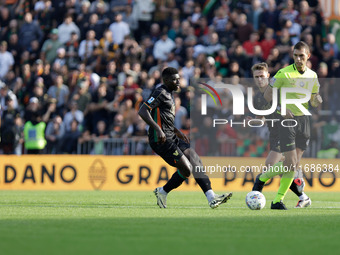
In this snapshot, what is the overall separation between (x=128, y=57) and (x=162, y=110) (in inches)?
412

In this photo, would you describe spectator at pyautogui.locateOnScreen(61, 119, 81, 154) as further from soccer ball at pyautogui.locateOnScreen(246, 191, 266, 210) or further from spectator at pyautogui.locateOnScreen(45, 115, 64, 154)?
soccer ball at pyautogui.locateOnScreen(246, 191, 266, 210)

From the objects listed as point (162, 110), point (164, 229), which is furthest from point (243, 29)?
point (164, 229)

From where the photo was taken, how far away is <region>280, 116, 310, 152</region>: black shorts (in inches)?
467

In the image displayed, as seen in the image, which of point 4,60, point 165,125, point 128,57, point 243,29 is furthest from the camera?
point 4,60

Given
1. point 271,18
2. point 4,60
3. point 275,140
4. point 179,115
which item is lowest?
point 179,115

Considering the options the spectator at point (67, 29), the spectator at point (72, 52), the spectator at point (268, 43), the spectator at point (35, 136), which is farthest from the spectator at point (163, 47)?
the spectator at point (35, 136)

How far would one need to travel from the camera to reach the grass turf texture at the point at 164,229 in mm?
7043

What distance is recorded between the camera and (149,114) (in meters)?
11.7

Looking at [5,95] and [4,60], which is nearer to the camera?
[5,95]

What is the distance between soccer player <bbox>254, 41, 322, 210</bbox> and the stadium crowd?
669 centimetres

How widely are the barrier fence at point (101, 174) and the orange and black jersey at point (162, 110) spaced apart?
7.45 metres

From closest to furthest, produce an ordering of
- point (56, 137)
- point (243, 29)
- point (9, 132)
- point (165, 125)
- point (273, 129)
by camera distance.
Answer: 1. point (165, 125)
2. point (273, 129)
3. point (9, 132)
4. point (56, 137)
5. point (243, 29)

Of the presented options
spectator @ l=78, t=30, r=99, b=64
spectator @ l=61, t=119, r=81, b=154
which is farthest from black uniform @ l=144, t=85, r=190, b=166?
spectator @ l=78, t=30, r=99, b=64

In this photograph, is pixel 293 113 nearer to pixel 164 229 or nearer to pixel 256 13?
pixel 164 229
